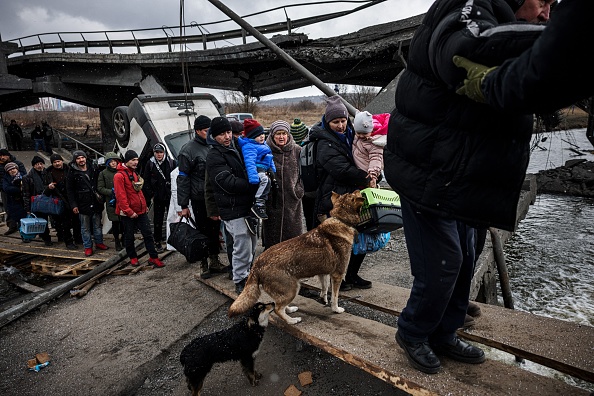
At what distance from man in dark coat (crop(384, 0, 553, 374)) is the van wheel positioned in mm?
8227

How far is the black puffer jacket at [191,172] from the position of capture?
4.78 m

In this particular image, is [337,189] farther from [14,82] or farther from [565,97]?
[14,82]

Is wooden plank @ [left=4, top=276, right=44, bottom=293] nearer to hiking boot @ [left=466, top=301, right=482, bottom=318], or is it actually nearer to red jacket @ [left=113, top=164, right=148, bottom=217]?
red jacket @ [left=113, top=164, right=148, bottom=217]

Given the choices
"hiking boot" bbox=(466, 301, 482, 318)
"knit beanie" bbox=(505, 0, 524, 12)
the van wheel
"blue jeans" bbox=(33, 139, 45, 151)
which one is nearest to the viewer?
"knit beanie" bbox=(505, 0, 524, 12)

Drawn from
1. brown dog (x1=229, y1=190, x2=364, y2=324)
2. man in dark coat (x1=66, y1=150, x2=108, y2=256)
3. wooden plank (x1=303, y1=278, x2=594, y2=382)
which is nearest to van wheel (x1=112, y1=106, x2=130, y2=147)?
man in dark coat (x1=66, y1=150, x2=108, y2=256)

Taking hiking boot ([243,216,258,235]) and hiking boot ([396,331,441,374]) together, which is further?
hiking boot ([243,216,258,235])

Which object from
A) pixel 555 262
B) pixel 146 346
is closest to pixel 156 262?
pixel 146 346

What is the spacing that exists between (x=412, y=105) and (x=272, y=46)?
16.3ft

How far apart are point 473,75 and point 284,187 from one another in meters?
3.47

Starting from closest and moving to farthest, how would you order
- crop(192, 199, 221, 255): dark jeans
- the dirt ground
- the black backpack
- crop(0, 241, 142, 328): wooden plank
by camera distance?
the dirt ground, the black backpack, crop(0, 241, 142, 328): wooden plank, crop(192, 199, 221, 255): dark jeans

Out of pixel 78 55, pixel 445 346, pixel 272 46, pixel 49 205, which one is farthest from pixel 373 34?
pixel 78 55

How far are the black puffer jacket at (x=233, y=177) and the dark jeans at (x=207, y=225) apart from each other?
1111 mm

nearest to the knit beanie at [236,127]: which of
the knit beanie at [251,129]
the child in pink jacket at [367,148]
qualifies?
the knit beanie at [251,129]

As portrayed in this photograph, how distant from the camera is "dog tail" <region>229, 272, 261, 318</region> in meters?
2.95
